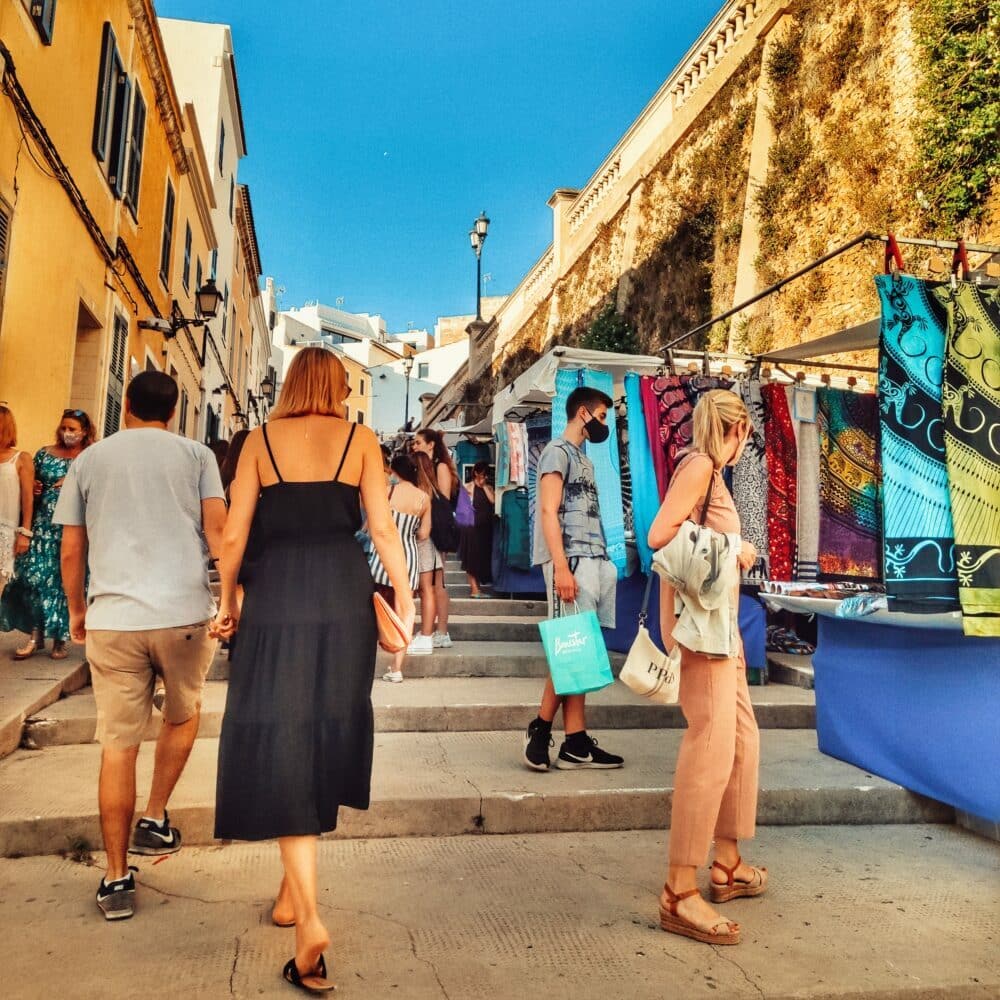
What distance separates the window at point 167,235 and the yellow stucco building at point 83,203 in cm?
3

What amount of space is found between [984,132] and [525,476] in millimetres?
5250

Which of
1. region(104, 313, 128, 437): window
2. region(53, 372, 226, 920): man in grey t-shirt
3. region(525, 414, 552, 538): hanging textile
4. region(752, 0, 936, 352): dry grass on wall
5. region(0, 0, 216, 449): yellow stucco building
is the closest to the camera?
region(53, 372, 226, 920): man in grey t-shirt

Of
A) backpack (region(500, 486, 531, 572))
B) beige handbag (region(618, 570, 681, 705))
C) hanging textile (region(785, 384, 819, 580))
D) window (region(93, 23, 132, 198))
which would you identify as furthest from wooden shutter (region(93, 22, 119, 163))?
beige handbag (region(618, 570, 681, 705))

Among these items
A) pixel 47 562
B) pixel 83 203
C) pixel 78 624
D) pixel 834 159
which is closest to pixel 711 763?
pixel 78 624

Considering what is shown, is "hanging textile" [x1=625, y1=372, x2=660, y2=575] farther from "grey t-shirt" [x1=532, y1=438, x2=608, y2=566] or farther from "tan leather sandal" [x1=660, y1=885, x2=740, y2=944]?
"tan leather sandal" [x1=660, y1=885, x2=740, y2=944]

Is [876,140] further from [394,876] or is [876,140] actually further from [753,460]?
[394,876]

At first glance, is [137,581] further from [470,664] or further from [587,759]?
[470,664]

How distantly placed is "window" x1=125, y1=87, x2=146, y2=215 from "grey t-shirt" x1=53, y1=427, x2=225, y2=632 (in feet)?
30.1

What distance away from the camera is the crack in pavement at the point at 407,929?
2408 mm

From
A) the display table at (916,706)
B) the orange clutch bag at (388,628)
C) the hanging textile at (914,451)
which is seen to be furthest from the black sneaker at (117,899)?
the display table at (916,706)

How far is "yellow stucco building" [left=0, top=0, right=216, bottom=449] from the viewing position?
682cm

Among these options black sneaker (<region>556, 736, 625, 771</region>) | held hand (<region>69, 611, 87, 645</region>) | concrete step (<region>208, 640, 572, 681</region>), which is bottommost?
black sneaker (<region>556, 736, 625, 771</region>)

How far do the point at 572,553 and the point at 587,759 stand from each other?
1.04m

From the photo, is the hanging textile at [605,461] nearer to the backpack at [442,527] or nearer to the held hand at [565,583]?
the backpack at [442,527]
